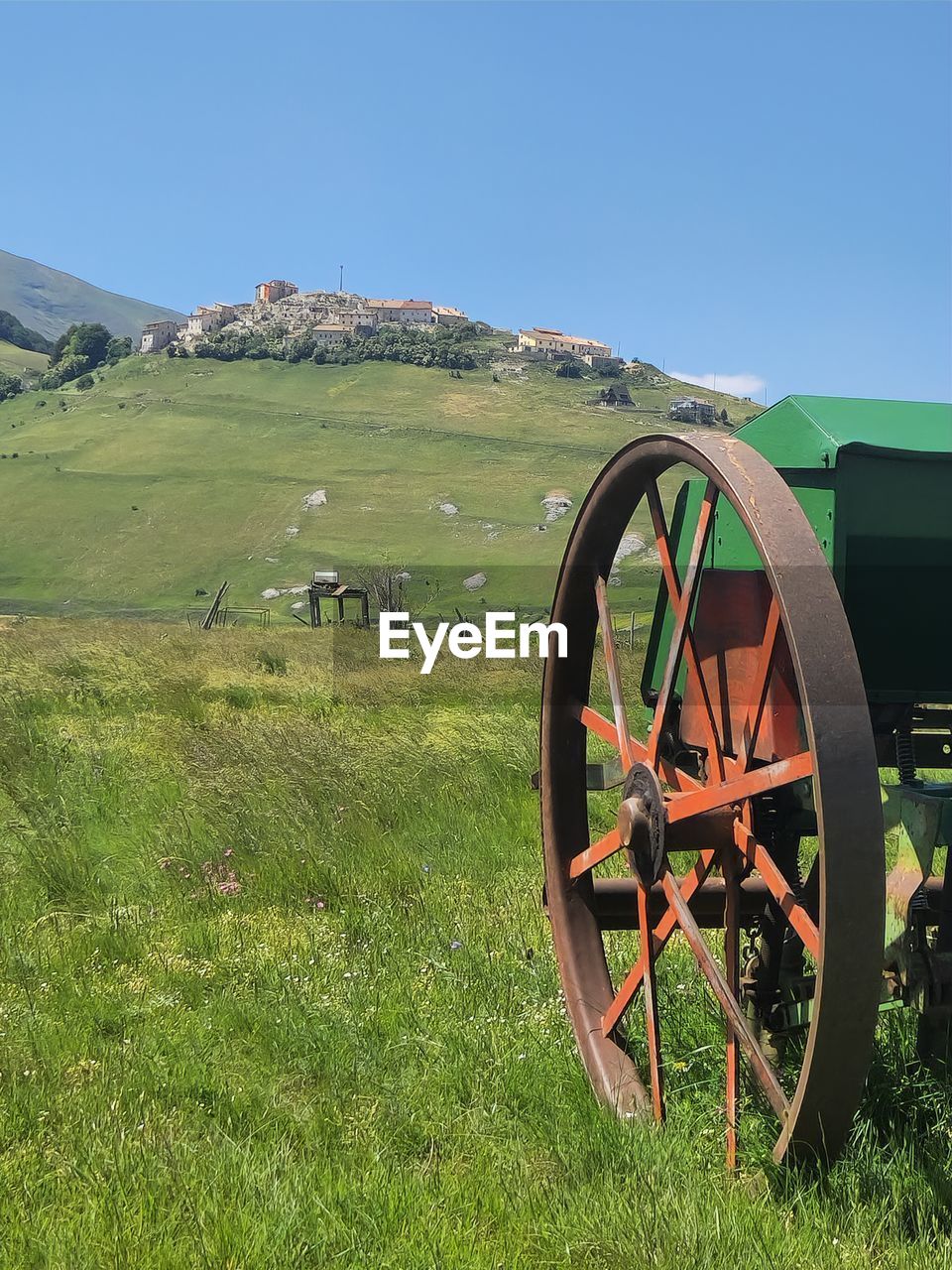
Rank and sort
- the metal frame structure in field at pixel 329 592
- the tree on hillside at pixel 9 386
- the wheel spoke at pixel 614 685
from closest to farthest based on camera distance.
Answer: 1. the wheel spoke at pixel 614 685
2. the metal frame structure in field at pixel 329 592
3. the tree on hillside at pixel 9 386

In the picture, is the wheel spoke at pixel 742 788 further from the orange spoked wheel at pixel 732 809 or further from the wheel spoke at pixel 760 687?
the wheel spoke at pixel 760 687

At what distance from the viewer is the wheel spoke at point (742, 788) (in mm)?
2520

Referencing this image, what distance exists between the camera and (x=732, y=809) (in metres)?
2.95

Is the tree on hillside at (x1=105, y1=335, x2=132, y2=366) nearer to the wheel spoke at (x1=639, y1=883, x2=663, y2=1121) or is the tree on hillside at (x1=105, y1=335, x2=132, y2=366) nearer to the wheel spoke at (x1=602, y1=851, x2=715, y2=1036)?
the wheel spoke at (x1=602, y1=851, x2=715, y2=1036)

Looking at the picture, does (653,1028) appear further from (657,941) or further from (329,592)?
(329,592)

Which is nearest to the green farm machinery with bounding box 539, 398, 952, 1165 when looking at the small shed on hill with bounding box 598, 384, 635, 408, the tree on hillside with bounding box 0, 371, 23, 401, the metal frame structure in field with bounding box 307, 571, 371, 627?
the metal frame structure in field with bounding box 307, 571, 371, 627

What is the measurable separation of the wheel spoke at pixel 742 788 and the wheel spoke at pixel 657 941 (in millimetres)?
288

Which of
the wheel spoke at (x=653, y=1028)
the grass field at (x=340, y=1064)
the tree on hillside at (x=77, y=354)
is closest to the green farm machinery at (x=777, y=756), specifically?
the wheel spoke at (x=653, y=1028)

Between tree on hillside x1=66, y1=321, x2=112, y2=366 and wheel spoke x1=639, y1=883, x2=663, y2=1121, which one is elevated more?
tree on hillside x1=66, y1=321, x2=112, y2=366

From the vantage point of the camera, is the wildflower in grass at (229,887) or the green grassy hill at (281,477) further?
the green grassy hill at (281,477)

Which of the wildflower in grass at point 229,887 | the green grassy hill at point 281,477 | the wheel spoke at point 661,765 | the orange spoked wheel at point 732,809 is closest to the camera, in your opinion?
the orange spoked wheel at point 732,809

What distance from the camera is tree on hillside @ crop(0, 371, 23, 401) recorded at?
6806 inches

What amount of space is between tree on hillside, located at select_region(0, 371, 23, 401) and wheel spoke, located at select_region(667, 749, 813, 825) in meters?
185

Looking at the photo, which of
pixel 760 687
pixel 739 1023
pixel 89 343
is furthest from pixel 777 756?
pixel 89 343
